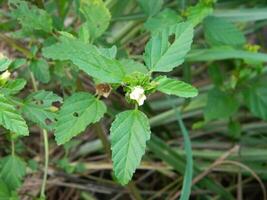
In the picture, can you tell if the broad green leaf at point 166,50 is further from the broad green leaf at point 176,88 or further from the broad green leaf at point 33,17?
the broad green leaf at point 33,17

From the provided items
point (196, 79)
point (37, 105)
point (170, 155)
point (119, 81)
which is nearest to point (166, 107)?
point (196, 79)

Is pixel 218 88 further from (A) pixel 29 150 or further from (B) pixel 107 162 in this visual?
(A) pixel 29 150

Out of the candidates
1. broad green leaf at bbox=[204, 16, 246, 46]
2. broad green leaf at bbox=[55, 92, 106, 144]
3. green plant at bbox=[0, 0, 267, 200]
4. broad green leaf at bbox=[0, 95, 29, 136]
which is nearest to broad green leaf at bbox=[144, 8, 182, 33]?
green plant at bbox=[0, 0, 267, 200]

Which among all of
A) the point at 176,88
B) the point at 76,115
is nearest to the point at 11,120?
the point at 76,115

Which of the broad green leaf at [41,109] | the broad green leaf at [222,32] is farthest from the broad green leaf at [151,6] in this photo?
the broad green leaf at [41,109]

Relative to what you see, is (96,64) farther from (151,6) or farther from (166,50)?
(151,6)

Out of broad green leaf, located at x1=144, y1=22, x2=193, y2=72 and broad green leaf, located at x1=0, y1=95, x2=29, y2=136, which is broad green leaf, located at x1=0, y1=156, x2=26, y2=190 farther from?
broad green leaf, located at x1=144, y1=22, x2=193, y2=72
